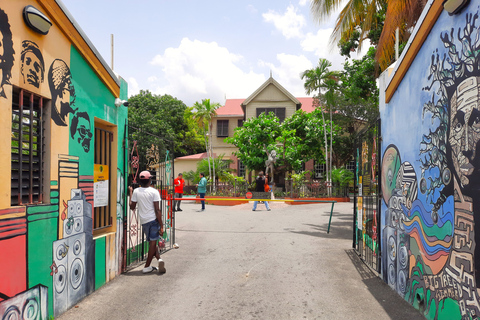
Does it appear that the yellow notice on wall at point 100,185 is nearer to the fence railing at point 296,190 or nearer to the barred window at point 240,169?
the fence railing at point 296,190

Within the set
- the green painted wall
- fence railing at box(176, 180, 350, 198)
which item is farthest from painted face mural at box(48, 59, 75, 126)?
fence railing at box(176, 180, 350, 198)

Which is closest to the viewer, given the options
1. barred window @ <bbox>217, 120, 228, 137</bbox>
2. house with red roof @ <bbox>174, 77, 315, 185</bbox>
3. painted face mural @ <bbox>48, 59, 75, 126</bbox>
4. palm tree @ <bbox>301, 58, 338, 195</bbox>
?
painted face mural @ <bbox>48, 59, 75, 126</bbox>

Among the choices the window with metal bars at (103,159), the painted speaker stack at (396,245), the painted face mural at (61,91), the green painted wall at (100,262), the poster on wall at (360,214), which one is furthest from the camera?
the poster on wall at (360,214)

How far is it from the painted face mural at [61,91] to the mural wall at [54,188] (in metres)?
0.01

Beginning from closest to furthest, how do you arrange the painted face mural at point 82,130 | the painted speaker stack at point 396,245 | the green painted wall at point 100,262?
the painted face mural at point 82,130 < the painted speaker stack at point 396,245 < the green painted wall at point 100,262

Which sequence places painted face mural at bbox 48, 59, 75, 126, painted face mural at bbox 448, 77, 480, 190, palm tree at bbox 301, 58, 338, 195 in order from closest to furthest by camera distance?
painted face mural at bbox 448, 77, 480, 190 < painted face mural at bbox 48, 59, 75, 126 < palm tree at bbox 301, 58, 338, 195

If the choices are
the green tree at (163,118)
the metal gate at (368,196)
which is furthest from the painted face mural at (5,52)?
the green tree at (163,118)

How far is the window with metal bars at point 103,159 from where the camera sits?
6355mm

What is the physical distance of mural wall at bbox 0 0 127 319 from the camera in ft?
12.4

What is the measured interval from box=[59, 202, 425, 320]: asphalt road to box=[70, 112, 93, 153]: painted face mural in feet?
7.27

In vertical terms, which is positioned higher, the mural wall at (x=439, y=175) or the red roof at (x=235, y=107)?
the red roof at (x=235, y=107)

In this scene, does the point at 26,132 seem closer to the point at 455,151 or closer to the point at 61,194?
the point at 61,194

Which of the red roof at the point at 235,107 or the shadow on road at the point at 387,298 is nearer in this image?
the shadow on road at the point at 387,298

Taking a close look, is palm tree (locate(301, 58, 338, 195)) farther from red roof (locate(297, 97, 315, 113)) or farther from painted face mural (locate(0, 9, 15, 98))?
painted face mural (locate(0, 9, 15, 98))
